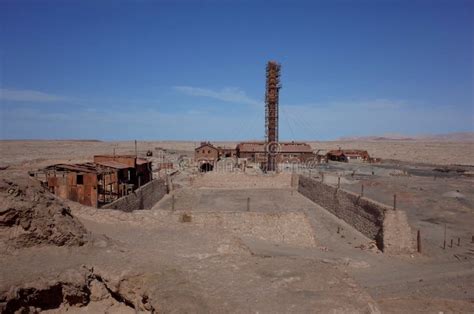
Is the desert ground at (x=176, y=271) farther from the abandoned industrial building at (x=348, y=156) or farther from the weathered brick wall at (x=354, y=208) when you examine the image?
the abandoned industrial building at (x=348, y=156)

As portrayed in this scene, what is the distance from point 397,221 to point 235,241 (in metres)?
11.4

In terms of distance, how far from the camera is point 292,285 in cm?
718

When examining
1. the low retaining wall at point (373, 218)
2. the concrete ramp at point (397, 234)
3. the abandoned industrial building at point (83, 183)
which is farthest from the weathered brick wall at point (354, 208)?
the abandoned industrial building at point (83, 183)

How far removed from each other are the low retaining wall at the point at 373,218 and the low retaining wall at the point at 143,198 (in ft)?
42.7

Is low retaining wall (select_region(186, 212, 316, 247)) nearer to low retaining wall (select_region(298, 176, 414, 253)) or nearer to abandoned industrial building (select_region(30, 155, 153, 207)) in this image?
low retaining wall (select_region(298, 176, 414, 253))

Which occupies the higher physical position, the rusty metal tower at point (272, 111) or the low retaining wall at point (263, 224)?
the rusty metal tower at point (272, 111)

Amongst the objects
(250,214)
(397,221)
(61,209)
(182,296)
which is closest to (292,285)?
(182,296)

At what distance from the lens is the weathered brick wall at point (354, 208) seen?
64.4ft

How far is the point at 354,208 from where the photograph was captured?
23219 millimetres

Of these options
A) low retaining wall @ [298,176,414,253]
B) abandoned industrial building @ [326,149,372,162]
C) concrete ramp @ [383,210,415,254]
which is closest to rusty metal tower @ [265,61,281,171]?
low retaining wall @ [298,176,414,253]

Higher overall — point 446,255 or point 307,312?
point 307,312

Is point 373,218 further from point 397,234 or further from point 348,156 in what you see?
point 348,156

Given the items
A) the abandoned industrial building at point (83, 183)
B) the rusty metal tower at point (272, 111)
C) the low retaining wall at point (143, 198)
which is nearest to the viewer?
the abandoned industrial building at point (83, 183)

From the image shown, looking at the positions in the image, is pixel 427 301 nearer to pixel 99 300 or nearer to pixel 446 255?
pixel 446 255
